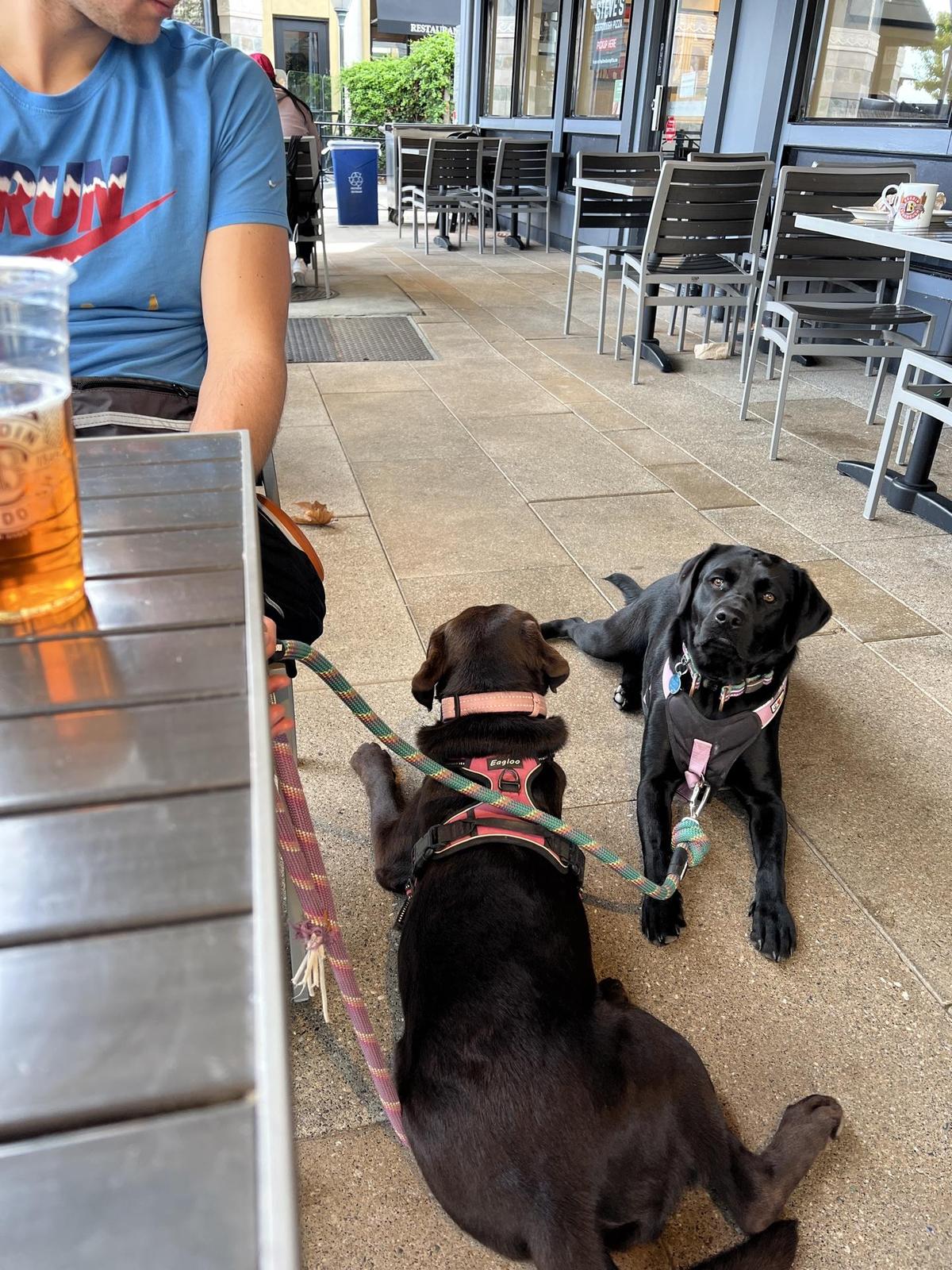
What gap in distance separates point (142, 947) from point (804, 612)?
1957mm

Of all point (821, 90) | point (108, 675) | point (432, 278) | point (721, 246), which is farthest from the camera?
point (432, 278)

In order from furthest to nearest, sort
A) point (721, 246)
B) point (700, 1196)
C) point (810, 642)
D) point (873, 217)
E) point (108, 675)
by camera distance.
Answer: point (721, 246) → point (873, 217) → point (810, 642) → point (700, 1196) → point (108, 675)

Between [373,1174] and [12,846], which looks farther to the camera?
[373,1174]

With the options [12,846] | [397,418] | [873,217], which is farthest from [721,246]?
[12,846]

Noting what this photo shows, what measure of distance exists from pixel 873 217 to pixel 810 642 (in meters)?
2.39

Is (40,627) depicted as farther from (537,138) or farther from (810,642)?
(537,138)

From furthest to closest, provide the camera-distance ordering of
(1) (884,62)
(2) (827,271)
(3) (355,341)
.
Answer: (3) (355,341) → (1) (884,62) → (2) (827,271)

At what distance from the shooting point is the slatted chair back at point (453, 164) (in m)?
10.2

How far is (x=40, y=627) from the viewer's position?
768 millimetres

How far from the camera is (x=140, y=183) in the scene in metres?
1.67

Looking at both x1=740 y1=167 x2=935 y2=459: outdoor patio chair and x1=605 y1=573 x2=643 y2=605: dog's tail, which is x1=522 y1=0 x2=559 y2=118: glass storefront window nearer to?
x1=740 y1=167 x2=935 y2=459: outdoor patio chair

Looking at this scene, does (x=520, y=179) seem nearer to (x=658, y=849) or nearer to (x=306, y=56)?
(x=658, y=849)

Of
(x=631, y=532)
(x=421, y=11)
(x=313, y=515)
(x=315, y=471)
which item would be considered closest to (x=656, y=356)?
(x=631, y=532)

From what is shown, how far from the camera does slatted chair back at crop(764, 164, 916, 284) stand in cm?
484
